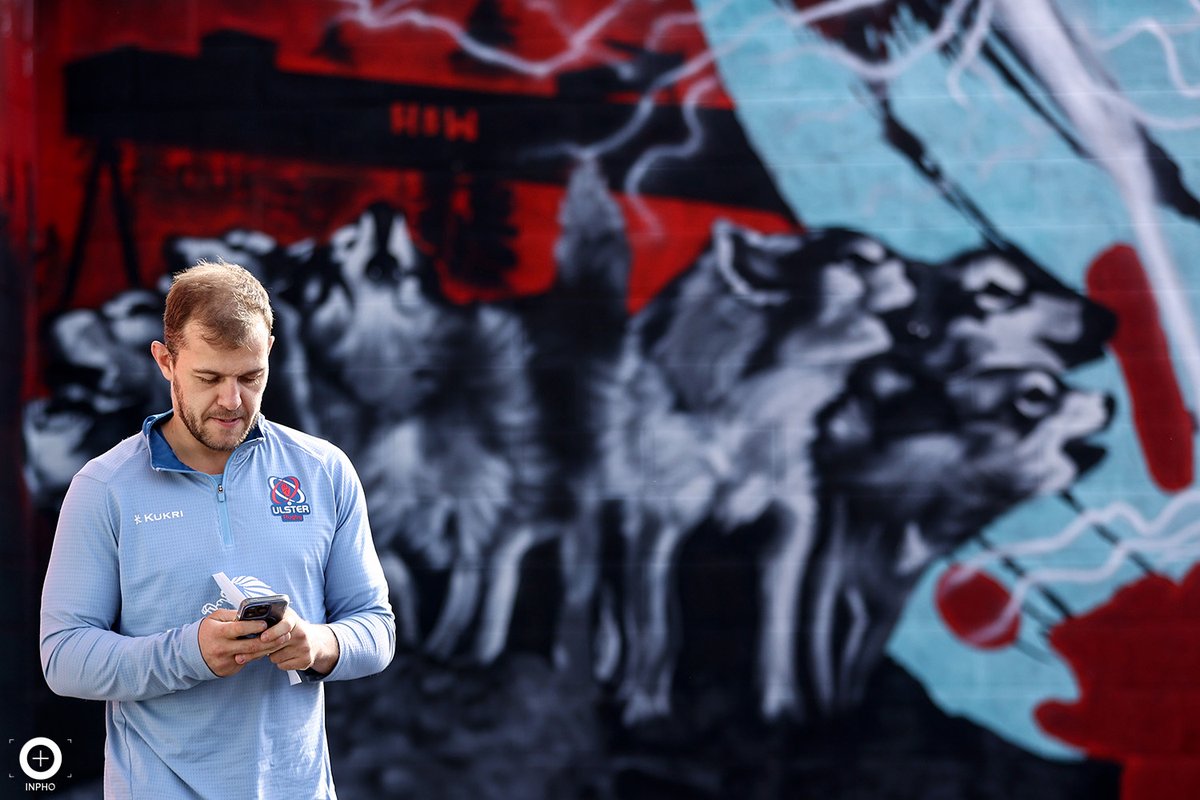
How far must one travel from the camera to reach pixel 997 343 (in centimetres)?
450

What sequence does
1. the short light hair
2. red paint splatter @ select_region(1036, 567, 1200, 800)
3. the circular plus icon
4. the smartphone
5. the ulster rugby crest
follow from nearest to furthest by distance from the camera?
the smartphone
the short light hair
the ulster rugby crest
red paint splatter @ select_region(1036, 567, 1200, 800)
the circular plus icon

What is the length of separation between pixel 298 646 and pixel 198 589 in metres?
0.22

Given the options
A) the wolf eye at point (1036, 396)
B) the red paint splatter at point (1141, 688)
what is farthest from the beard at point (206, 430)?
the red paint splatter at point (1141, 688)

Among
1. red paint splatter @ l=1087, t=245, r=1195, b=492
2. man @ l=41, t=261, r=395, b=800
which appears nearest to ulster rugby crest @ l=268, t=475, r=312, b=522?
man @ l=41, t=261, r=395, b=800

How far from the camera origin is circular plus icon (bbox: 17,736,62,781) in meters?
4.52

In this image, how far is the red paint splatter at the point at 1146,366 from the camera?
4441 mm

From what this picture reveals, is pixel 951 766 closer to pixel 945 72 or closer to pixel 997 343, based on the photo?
pixel 997 343

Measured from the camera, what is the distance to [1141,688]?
4406 millimetres

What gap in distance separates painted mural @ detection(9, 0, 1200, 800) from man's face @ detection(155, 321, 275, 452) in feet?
7.14

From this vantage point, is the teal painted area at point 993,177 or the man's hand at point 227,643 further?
the teal painted area at point 993,177

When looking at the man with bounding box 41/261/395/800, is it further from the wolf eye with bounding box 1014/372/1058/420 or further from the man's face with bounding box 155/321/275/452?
the wolf eye with bounding box 1014/372/1058/420

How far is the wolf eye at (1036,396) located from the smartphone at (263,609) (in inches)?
121

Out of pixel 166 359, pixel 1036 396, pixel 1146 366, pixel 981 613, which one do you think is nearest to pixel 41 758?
pixel 166 359

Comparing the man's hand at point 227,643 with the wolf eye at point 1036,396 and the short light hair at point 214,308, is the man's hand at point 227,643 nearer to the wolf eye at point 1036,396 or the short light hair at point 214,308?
the short light hair at point 214,308
